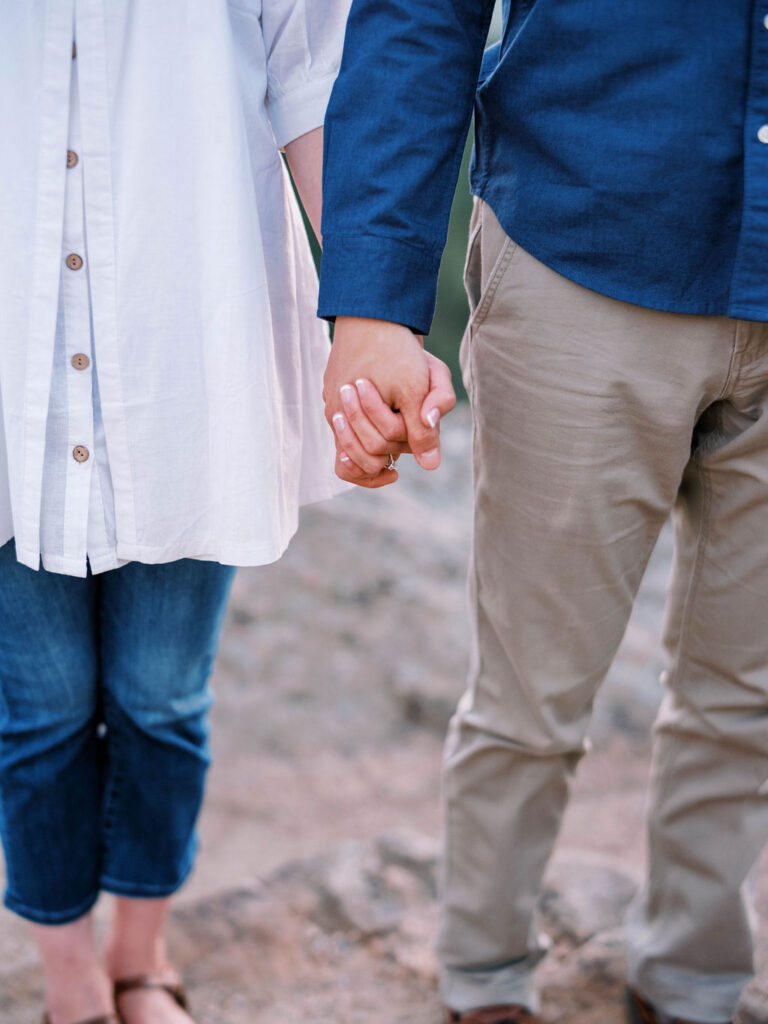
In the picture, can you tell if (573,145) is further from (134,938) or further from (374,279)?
(134,938)

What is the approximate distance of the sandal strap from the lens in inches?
57.2

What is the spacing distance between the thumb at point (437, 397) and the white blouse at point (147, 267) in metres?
0.20

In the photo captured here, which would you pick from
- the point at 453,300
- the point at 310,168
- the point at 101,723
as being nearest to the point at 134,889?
the point at 101,723

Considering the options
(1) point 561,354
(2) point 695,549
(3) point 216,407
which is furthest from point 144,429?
(2) point 695,549

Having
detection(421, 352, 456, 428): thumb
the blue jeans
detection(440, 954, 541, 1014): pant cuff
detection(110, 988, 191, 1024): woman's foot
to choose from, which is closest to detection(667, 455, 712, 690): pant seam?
detection(421, 352, 456, 428): thumb

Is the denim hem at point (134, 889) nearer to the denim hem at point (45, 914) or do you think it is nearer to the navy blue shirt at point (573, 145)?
the denim hem at point (45, 914)

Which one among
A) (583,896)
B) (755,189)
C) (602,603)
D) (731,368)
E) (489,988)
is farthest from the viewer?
(583,896)

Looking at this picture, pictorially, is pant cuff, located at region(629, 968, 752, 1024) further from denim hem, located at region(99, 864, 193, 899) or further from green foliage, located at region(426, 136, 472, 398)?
green foliage, located at region(426, 136, 472, 398)

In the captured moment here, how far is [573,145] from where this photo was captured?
104 centimetres

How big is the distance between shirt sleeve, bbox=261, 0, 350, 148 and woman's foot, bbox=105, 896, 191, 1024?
1.10 meters

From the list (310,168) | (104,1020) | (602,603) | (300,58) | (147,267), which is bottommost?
(104,1020)

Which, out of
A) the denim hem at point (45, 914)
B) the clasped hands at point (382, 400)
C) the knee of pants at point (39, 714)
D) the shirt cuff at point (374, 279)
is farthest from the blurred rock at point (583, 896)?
the shirt cuff at point (374, 279)

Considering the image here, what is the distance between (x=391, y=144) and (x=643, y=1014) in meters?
1.34

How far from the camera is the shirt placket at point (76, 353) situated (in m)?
1.03
